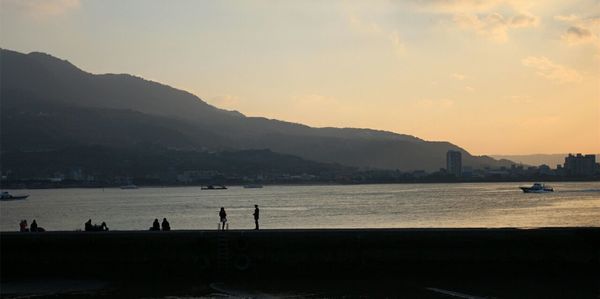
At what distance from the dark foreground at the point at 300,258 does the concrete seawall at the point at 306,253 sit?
32 millimetres

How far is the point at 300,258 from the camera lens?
90.0ft

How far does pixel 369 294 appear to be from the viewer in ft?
79.8

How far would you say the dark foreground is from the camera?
26.8m

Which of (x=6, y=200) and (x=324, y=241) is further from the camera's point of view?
(x=6, y=200)

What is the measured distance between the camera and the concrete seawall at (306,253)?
88.8ft

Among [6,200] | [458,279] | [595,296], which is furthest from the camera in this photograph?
[6,200]

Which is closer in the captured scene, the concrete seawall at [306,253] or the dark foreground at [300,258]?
the dark foreground at [300,258]

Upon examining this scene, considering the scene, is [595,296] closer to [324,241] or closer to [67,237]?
[324,241]

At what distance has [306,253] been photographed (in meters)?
27.5

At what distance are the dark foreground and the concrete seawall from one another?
0.03 metres

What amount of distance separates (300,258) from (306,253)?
0.25m

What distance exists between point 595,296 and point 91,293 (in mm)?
14488

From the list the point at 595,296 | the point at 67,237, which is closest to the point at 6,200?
the point at 67,237

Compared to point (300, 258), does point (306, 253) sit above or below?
above
